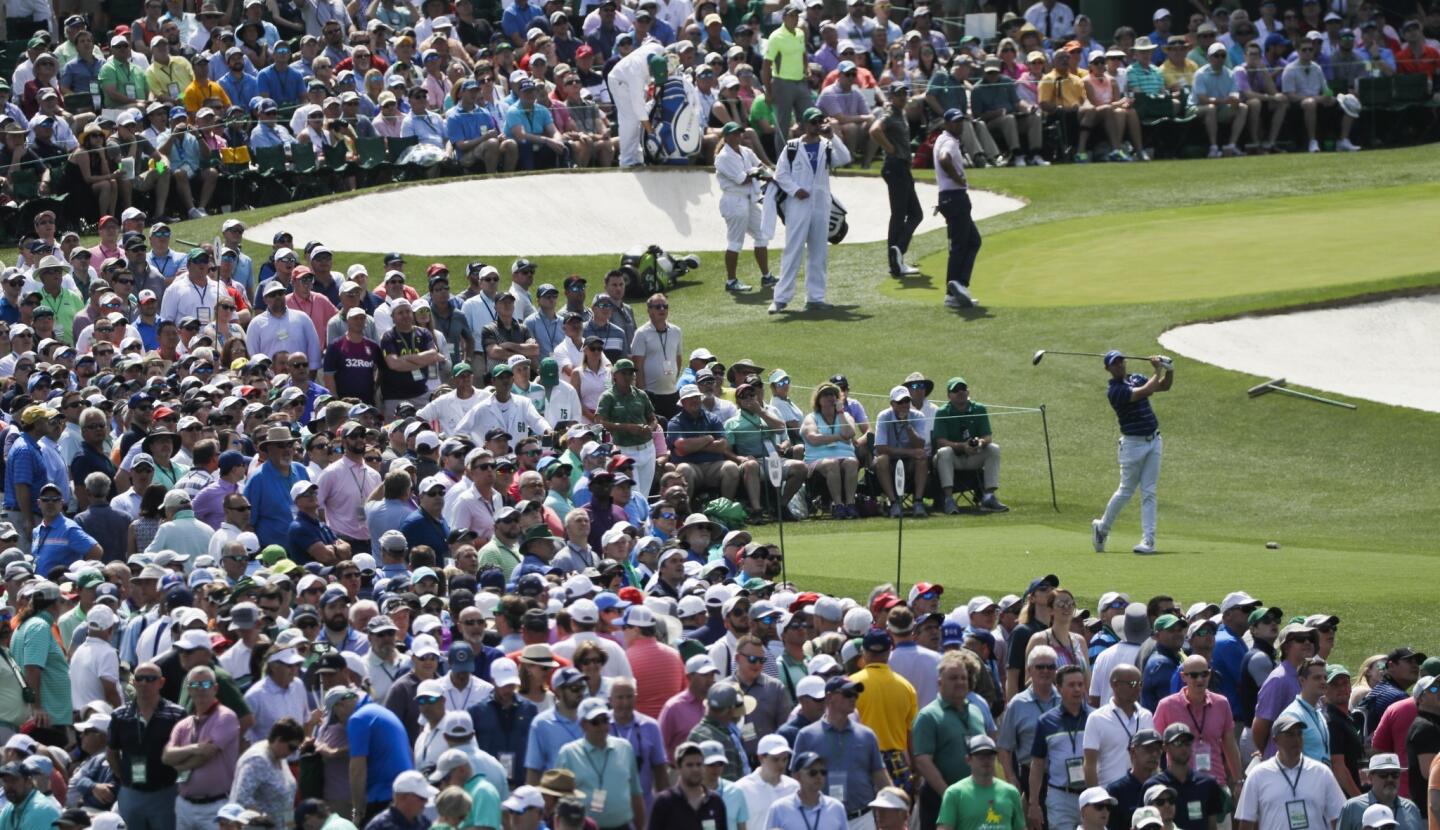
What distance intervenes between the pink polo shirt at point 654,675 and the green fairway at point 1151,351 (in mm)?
4313

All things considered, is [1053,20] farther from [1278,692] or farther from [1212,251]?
[1278,692]

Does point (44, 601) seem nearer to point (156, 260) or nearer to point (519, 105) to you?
point (156, 260)

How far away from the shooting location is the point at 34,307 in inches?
900

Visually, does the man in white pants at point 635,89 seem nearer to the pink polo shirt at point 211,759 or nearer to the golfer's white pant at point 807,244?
Result: the golfer's white pant at point 807,244

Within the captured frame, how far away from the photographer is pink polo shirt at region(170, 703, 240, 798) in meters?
12.3

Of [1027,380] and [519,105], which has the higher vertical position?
[519,105]

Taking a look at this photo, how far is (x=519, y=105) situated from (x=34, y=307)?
1176cm

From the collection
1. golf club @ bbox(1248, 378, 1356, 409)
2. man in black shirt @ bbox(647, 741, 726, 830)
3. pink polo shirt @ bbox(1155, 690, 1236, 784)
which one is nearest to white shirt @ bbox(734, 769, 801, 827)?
man in black shirt @ bbox(647, 741, 726, 830)

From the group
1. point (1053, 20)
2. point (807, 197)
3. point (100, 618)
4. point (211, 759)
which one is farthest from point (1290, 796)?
point (1053, 20)

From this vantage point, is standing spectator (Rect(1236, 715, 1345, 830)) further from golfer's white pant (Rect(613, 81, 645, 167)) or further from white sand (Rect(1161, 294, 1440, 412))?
golfer's white pant (Rect(613, 81, 645, 167))

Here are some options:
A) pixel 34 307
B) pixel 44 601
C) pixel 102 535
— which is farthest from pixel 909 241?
pixel 44 601

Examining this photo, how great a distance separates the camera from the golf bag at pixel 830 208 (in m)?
27.8

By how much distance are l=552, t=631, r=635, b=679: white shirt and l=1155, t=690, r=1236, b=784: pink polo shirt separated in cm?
308

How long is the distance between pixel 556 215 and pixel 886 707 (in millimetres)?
21205
